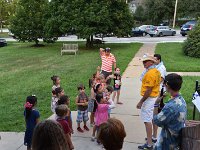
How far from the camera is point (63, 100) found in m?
6.03

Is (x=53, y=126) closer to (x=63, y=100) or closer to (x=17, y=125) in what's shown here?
(x=63, y=100)

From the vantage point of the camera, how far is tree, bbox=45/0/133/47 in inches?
927

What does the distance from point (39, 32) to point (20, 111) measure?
1949cm

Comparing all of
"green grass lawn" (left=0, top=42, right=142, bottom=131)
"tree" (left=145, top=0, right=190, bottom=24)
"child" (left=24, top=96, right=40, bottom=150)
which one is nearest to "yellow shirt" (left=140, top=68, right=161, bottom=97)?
"child" (left=24, top=96, right=40, bottom=150)

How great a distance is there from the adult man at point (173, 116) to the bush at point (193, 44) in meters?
15.6

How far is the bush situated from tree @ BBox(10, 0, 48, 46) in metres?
12.7

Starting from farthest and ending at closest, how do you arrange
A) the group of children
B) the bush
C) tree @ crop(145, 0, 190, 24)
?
tree @ crop(145, 0, 190, 24), the bush, the group of children

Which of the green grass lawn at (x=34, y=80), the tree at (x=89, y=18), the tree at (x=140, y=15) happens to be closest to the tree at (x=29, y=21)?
the tree at (x=89, y=18)

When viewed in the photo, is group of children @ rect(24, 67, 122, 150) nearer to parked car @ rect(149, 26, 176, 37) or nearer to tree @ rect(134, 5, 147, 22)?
parked car @ rect(149, 26, 176, 37)

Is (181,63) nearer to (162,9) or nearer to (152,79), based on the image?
(152,79)

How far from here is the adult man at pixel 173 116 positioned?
422cm

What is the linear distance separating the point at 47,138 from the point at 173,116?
189cm

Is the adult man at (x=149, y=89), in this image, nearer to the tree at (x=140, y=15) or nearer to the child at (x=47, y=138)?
the child at (x=47, y=138)

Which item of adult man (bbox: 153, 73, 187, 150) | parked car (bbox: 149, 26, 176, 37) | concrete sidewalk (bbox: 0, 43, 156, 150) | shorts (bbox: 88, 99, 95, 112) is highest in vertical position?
parked car (bbox: 149, 26, 176, 37)
